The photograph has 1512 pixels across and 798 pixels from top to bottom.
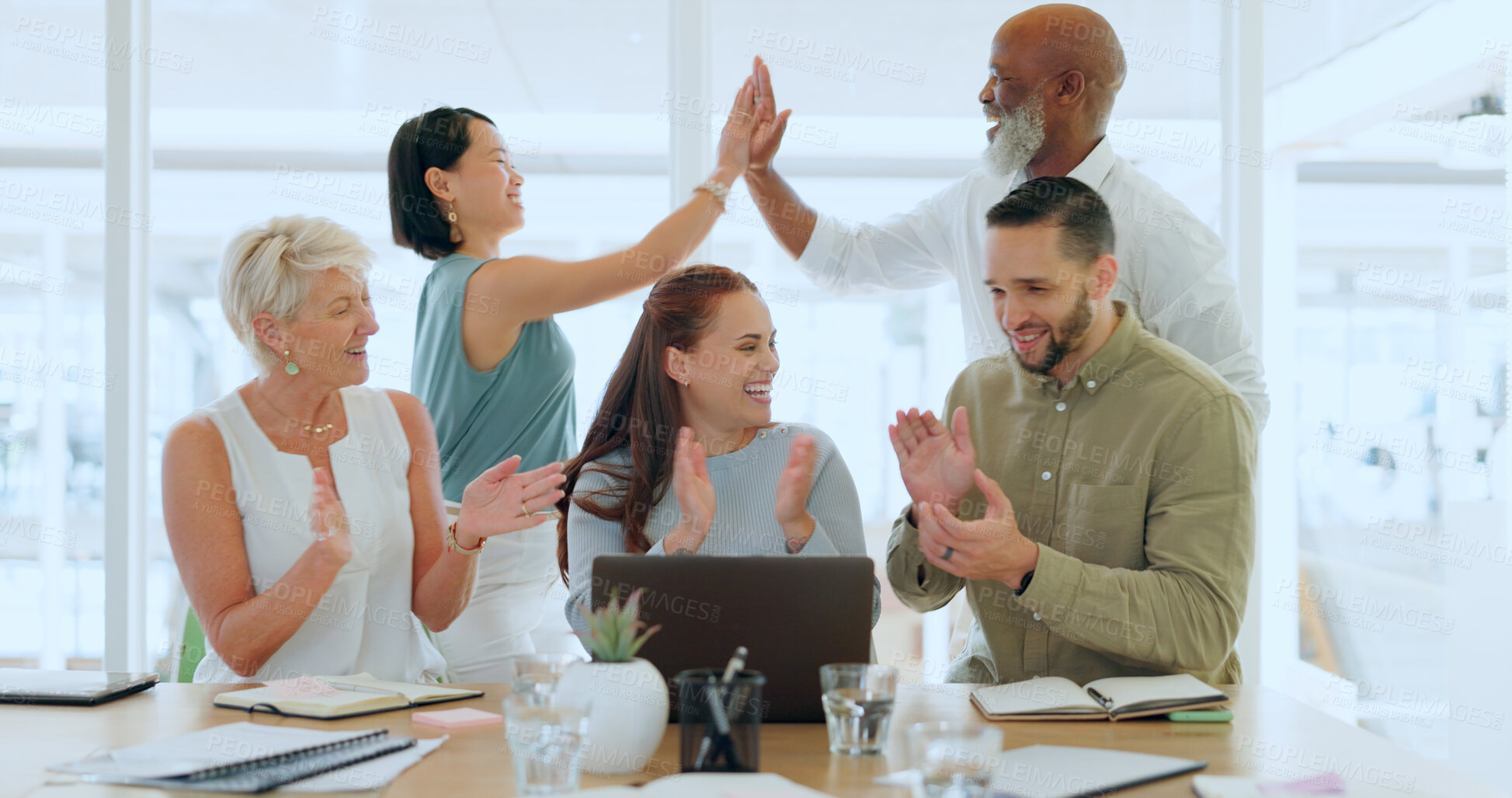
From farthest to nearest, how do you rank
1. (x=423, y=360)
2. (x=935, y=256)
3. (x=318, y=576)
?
(x=935, y=256)
(x=423, y=360)
(x=318, y=576)

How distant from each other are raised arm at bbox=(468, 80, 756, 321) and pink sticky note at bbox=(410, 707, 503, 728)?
114 cm

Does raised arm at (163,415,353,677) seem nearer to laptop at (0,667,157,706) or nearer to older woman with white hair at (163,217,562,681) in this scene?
older woman with white hair at (163,217,562,681)

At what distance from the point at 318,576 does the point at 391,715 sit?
46cm

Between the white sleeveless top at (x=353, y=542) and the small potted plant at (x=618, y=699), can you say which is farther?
the white sleeveless top at (x=353, y=542)

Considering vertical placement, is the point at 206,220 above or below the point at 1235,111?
below

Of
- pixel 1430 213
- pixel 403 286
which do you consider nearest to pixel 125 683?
pixel 403 286

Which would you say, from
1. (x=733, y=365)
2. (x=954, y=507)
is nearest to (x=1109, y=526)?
(x=954, y=507)

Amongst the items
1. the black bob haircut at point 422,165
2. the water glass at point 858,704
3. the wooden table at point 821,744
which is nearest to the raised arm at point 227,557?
the wooden table at point 821,744

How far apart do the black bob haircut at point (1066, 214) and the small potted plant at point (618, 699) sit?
3.71 feet

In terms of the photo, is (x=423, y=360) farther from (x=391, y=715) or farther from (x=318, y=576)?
(x=391, y=715)

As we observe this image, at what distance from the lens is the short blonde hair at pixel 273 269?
2217mm

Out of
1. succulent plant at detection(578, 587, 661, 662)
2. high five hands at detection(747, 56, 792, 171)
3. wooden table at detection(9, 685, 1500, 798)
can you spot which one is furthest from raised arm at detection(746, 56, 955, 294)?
succulent plant at detection(578, 587, 661, 662)

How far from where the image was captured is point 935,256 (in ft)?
9.59

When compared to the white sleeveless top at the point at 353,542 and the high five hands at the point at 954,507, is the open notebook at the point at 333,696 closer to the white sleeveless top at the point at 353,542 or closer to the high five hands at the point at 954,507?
the white sleeveless top at the point at 353,542
